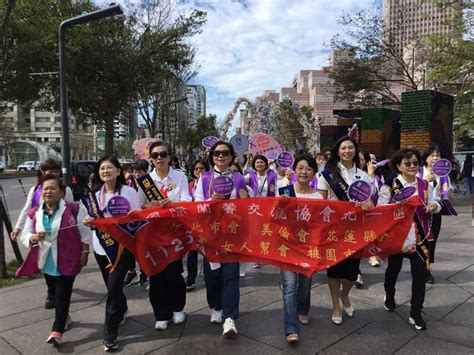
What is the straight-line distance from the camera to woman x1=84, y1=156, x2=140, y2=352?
3.72m

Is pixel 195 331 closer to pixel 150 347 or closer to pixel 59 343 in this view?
pixel 150 347

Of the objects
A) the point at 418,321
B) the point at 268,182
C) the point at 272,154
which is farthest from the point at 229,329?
the point at 272,154

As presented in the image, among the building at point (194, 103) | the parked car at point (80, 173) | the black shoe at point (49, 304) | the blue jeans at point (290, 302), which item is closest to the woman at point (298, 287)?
the blue jeans at point (290, 302)

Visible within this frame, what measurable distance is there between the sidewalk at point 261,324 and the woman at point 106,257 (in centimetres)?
22

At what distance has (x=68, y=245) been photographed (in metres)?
3.92

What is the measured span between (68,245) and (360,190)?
272 cm

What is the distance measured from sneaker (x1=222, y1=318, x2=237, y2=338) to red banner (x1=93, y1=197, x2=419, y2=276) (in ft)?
1.81

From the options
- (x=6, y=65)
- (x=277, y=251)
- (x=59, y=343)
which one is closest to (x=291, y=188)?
(x=277, y=251)

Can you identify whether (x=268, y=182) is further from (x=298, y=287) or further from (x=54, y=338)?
(x=54, y=338)

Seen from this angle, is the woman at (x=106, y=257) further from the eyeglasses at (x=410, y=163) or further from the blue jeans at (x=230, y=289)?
the eyeglasses at (x=410, y=163)

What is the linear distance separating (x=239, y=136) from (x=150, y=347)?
682 cm

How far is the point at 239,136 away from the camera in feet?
33.0

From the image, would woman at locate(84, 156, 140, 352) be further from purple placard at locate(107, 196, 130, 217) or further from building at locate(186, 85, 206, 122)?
building at locate(186, 85, 206, 122)

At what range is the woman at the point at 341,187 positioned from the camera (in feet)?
13.4
